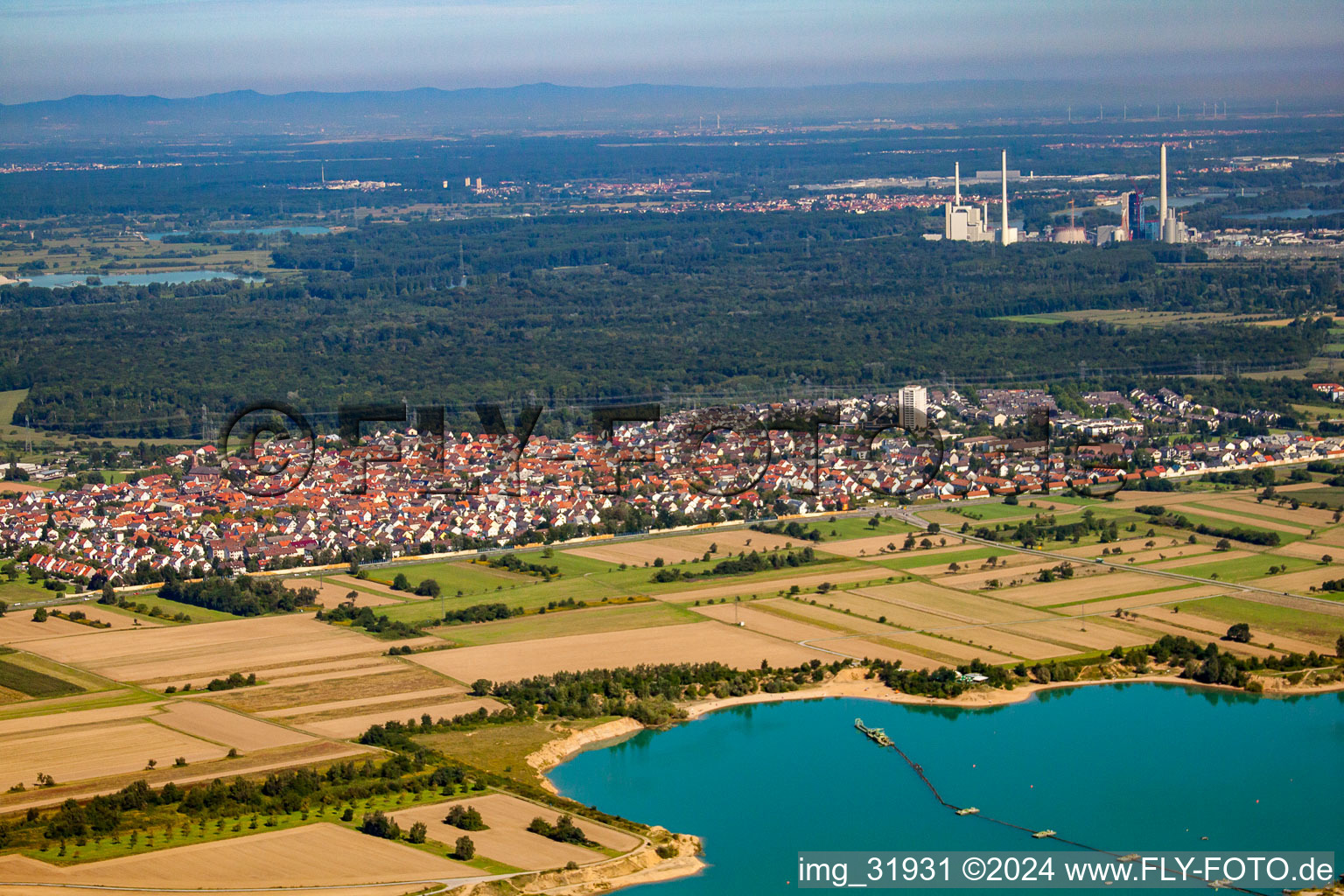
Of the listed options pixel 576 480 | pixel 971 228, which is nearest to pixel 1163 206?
pixel 971 228

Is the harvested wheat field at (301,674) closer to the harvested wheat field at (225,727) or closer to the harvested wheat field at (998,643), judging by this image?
the harvested wheat field at (225,727)

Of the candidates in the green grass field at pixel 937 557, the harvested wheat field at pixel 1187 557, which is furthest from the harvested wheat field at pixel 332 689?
the harvested wheat field at pixel 1187 557

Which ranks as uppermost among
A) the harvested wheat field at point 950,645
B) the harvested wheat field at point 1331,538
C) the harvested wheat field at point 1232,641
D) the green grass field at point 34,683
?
the green grass field at point 34,683

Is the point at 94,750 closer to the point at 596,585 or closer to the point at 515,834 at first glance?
the point at 515,834

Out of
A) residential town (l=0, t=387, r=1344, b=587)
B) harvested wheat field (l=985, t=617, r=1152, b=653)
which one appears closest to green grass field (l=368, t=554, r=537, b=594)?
residential town (l=0, t=387, r=1344, b=587)

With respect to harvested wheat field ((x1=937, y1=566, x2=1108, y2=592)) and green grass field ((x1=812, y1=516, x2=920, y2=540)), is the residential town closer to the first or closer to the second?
green grass field ((x1=812, y1=516, x2=920, y2=540))

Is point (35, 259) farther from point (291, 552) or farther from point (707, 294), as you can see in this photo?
point (291, 552)
